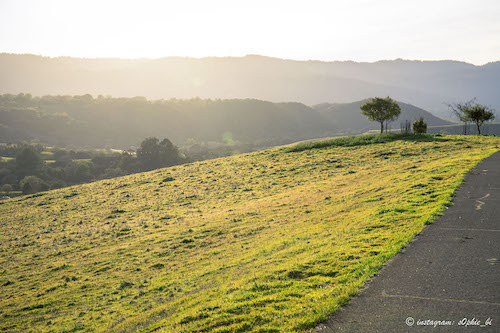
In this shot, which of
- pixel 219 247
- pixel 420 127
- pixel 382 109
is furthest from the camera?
pixel 382 109

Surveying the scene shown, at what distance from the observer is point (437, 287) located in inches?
308

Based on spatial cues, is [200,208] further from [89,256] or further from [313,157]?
[313,157]

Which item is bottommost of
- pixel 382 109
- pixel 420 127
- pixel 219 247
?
pixel 219 247

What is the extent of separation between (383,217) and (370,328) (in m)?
9.18

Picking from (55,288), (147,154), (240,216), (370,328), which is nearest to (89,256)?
(55,288)

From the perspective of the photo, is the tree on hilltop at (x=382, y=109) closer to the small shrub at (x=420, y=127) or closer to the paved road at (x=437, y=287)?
the small shrub at (x=420, y=127)

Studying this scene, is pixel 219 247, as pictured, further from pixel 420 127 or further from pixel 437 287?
pixel 420 127

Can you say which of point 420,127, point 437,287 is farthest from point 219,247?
point 420,127

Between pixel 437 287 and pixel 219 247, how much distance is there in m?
13.1

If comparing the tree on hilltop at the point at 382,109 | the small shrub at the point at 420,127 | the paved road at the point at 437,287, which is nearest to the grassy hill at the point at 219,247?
the paved road at the point at 437,287

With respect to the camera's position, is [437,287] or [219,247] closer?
[437,287]

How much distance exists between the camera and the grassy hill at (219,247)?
9.24 meters

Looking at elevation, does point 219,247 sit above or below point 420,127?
below

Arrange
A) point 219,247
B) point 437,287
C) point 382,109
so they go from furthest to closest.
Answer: point 382,109 < point 219,247 < point 437,287
